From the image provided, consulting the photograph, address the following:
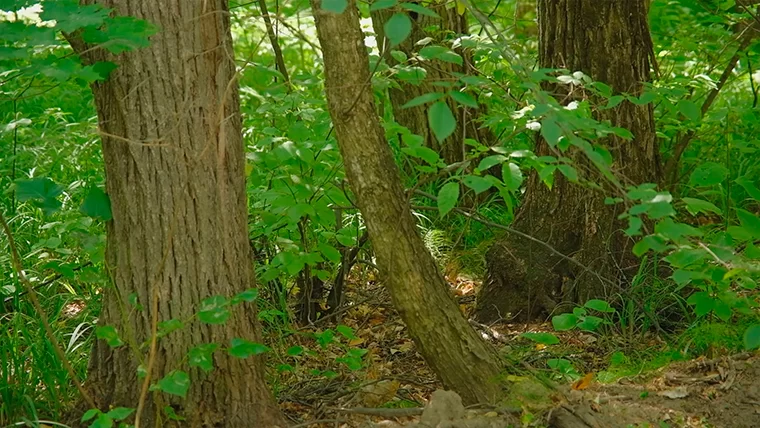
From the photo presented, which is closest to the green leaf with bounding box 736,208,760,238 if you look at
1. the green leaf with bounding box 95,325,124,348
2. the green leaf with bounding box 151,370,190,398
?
the green leaf with bounding box 151,370,190,398

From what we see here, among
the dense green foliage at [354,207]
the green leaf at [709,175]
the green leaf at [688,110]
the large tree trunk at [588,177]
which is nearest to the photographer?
the dense green foliage at [354,207]

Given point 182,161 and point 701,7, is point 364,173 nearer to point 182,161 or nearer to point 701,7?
point 182,161

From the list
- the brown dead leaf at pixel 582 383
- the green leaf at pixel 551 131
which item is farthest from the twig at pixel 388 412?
the green leaf at pixel 551 131

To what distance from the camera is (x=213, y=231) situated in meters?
3.24

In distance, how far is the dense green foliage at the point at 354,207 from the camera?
9.20 feet

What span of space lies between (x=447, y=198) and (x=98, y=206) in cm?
129

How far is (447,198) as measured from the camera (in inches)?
117

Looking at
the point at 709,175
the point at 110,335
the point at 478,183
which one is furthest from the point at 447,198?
the point at 709,175

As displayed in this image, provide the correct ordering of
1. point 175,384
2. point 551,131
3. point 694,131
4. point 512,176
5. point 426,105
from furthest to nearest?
point 426,105
point 694,131
point 512,176
point 175,384
point 551,131

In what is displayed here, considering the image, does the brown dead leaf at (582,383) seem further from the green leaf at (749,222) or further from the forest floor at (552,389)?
the green leaf at (749,222)

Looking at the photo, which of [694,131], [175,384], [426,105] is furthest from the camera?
[426,105]

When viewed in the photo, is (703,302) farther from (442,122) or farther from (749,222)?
(442,122)

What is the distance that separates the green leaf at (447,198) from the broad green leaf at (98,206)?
4.04 ft

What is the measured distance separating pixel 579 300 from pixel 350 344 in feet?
4.10
